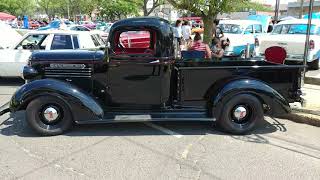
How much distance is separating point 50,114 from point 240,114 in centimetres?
305

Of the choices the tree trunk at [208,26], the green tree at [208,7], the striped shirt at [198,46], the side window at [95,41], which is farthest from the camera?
the tree trunk at [208,26]

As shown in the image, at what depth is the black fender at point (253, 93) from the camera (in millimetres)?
5754

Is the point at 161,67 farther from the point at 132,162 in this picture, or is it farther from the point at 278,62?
the point at 278,62

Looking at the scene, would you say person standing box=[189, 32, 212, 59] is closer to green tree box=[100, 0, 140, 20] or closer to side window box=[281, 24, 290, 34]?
side window box=[281, 24, 290, 34]

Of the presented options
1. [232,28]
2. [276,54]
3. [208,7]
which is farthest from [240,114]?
[232,28]

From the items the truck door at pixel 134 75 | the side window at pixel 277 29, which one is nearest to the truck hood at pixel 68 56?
the truck door at pixel 134 75

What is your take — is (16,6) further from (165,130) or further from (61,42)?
(165,130)

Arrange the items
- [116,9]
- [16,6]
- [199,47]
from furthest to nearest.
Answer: [16,6] < [116,9] < [199,47]

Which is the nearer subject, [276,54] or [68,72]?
[68,72]

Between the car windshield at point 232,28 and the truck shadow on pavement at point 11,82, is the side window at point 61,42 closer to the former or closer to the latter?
the truck shadow on pavement at point 11,82

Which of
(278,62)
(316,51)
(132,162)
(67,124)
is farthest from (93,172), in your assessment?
(316,51)

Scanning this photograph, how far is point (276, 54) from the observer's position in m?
6.44

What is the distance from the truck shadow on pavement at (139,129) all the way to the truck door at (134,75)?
1.48ft

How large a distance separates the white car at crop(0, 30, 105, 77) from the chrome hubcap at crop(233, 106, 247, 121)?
189 inches
